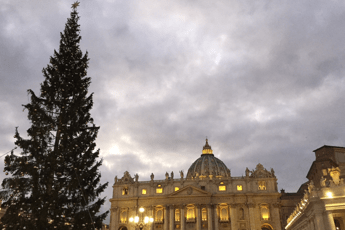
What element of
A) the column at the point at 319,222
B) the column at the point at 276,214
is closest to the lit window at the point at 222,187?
the column at the point at 276,214

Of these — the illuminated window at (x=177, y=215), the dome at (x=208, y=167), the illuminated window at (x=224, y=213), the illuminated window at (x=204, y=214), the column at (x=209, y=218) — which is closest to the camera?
the column at (x=209, y=218)

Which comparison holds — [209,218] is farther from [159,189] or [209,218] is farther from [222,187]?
[159,189]

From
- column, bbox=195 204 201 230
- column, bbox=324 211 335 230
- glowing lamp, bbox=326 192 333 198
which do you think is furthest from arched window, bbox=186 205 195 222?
glowing lamp, bbox=326 192 333 198

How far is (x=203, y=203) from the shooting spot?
7612cm

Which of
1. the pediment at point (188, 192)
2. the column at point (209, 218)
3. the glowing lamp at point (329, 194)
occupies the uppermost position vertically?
the pediment at point (188, 192)

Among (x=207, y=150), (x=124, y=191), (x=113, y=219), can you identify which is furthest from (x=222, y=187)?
(x=207, y=150)

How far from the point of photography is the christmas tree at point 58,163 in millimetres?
17359

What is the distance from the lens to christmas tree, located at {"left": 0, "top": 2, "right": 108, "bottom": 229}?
1736 centimetres

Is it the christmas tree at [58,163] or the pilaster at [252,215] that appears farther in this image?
the pilaster at [252,215]

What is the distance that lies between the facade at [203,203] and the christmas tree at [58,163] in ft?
184

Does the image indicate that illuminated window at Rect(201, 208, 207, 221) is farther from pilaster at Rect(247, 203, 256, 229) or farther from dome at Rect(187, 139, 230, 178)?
dome at Rect(187, 139, 230, 178)

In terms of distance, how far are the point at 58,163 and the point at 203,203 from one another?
2477 inches

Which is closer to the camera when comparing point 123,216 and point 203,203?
point 203,203

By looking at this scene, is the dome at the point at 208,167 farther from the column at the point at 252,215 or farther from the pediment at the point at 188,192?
the column at the point at 252,215
